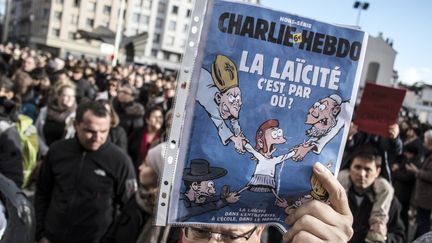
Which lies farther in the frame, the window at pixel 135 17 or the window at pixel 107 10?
the window at pixel 135 17

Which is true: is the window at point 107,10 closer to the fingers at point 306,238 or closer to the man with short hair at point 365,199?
the man with short hair at point 365,199

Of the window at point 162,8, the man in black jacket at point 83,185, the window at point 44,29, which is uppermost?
the window at point 162,8

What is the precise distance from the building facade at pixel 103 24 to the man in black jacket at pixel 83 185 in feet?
179

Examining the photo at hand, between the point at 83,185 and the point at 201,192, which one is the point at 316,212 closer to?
the point at 201,192

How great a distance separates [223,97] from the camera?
1.26 metres

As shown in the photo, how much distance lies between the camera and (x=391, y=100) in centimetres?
339

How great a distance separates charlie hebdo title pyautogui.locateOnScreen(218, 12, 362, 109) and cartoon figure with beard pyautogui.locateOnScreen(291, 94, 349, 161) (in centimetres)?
5

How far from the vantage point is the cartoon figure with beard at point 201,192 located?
1275 mm

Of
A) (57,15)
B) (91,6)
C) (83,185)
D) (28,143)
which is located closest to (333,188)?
(83,185)

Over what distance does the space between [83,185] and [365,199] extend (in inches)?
85.0

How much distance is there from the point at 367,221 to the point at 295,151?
8.07 feet

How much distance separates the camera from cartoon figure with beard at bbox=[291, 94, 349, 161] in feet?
4.49

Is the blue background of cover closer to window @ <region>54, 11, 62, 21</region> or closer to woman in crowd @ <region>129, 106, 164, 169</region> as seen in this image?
woman in crowd @ <region>129, 106, 164, 169</region>

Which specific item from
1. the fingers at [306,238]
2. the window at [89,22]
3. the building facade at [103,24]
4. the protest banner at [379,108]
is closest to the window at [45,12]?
the building facade at [103,24]
